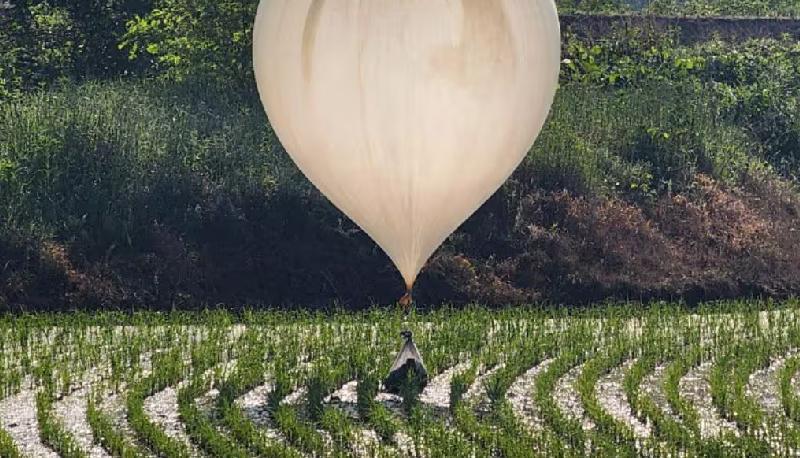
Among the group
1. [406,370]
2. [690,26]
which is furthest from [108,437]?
[690,26]

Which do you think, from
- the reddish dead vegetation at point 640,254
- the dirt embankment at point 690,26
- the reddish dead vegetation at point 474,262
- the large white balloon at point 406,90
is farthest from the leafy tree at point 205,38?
the large white balloon at point 406,90

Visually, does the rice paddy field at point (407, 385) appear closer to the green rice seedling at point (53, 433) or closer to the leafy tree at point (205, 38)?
the green rice seedling at point (53, 433)

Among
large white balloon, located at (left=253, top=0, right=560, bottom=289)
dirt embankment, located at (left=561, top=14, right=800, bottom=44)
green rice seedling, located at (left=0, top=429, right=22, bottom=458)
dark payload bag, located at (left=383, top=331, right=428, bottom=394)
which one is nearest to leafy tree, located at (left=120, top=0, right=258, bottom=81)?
dirt embankment, located at (left=561, top=14, right=800, bottom=44)

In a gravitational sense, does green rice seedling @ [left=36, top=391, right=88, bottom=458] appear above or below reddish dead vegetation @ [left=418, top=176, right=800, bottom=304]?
below

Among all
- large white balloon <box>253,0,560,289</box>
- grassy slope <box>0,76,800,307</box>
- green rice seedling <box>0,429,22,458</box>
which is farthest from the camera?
grassy slope <box>0,76,800,307</box>

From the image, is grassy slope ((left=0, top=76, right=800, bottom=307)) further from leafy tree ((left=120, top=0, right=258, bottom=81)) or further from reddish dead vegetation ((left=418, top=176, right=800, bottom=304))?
leafy tree ((left=120, top=0, right=258, bottom=81))

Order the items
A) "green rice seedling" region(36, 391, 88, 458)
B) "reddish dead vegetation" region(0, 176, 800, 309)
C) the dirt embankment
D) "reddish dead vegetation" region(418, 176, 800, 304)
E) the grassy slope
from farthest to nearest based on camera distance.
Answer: the dirt embankment, "reddish dead vegetation" region(418, 176, 800, 304), the grassy slope, "reddish dead vegetation" region(0, 176, 800, 309), "green rice seedling" region(36, 391, 88, 458)

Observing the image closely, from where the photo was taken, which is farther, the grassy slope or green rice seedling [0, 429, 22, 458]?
the grassy slope

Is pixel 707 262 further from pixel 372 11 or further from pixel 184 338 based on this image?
pixel 372 11
